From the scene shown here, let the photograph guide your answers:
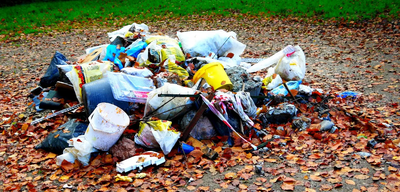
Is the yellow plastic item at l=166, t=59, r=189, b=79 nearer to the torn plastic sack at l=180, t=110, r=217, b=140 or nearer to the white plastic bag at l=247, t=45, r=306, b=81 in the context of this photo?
the torn plastic sack at l=180, t=110, r=217, b=140

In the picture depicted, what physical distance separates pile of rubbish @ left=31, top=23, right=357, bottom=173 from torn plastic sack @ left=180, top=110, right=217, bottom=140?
0.04 feet

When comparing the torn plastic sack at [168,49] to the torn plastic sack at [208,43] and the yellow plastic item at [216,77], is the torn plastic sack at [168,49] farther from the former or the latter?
the yellow plastic item at [216,77]

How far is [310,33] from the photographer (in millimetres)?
8859

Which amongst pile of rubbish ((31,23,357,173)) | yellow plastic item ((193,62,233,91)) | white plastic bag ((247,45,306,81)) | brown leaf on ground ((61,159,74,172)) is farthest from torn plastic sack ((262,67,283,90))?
brown leaf on ground ((61,159,74,172))

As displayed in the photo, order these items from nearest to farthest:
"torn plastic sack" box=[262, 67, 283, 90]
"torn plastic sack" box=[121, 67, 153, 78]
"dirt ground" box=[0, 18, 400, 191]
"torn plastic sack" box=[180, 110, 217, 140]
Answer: "torn plastic sack" box=[180, 110, 217, 140] < "dirt ground" box=[0, 18, 400, 191] < "torn plastic sack" box=[121, 67, 153, 78] < "torn plastic sack" box=[262, 67, 283, 90]

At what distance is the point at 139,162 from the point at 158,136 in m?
0.36

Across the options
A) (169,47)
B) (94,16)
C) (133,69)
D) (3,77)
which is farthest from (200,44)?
(94,16)

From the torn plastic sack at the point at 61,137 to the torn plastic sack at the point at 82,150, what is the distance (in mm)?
221

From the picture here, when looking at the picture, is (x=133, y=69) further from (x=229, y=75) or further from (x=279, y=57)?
(x=279, y=57)

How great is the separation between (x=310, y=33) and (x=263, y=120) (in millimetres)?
5621

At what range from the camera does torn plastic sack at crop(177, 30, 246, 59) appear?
17.8 feet

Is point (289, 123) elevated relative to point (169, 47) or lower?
lower

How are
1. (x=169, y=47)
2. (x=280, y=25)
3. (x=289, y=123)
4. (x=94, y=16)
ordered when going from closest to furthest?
(x=289, y=123) < (x=169, y=47) < (x=280, y=25) < (x=94, y=16)

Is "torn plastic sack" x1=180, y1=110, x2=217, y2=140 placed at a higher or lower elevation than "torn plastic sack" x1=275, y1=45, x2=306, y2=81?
lower
